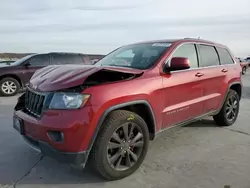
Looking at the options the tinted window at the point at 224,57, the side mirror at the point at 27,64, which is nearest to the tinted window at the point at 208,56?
the tinted window at the point at 224,57

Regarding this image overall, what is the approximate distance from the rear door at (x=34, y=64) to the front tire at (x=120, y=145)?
777cm

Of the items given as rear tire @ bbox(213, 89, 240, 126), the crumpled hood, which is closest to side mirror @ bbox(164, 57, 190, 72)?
the crumpled hood

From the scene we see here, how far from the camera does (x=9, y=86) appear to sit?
32.3ft

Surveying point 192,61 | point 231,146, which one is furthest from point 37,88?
point 231,146

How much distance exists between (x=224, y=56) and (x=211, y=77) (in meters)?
0.97

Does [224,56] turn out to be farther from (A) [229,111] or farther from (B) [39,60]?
(B) [39,60]

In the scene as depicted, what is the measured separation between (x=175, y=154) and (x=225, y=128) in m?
1.89

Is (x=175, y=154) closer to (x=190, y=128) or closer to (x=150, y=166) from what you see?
(x=150, y=166)

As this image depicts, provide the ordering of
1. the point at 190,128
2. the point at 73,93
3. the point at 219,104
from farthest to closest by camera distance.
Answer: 1. the point at 190,128
2. the point at 219,104
3. the point at 73,93

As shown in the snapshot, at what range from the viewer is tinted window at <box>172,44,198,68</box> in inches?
164

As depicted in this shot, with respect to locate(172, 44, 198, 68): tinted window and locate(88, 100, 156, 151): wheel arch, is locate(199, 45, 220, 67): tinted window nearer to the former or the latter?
locate(172, 44, 198, 68): tinted window

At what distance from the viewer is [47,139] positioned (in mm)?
2908

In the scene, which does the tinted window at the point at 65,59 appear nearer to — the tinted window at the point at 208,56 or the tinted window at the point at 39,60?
the tinted window at the point at 39,60

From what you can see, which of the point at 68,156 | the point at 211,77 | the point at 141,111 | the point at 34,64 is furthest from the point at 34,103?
the point at 34,64
